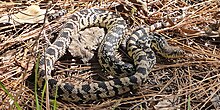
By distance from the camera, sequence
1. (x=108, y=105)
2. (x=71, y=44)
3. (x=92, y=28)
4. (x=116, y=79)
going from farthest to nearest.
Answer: (x=92, y=28) < (x=71, y=44) < (x=116, y=79) < (x=108, y=105)

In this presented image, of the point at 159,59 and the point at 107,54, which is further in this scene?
the point at 159,59

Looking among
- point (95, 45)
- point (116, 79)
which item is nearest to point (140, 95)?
point (116, 79)

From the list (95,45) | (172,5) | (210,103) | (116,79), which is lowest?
(210,103)

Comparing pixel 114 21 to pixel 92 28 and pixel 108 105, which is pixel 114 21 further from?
pixel 108 105
